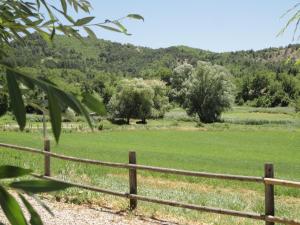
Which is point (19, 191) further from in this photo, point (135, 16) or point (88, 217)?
point (88, 217)

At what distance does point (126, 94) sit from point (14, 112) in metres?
71.2

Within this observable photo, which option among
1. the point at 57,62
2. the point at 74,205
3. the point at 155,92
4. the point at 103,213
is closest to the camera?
the point at 57,62

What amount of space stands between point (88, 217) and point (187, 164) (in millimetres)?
17180

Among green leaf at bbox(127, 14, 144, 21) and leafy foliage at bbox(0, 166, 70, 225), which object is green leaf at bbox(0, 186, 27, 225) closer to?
leafy foliage at bbox(0, 166, 70, 225)

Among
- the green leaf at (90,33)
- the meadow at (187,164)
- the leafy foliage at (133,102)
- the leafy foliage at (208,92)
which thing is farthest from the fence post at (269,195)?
the leafy foliage at (208,92)

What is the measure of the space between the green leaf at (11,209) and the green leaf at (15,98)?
0.11m

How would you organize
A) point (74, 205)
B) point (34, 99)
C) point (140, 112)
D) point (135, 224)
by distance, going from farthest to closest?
point (140, 112), point (74, 205), point (135, 224), point (34, 99)

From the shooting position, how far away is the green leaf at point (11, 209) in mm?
647

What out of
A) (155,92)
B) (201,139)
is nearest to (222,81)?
(155,92)

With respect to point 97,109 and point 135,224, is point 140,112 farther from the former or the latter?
point 97,109

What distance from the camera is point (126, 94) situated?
71.8 meters

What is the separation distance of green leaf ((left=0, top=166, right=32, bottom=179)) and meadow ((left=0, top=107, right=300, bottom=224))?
0.45 feet

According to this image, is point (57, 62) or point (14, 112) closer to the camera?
point (14, 112)

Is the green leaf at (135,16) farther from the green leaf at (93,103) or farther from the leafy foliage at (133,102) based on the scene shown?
the leafy foliage at (133,102)
